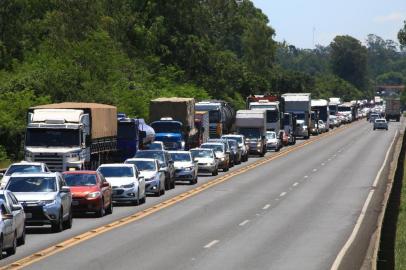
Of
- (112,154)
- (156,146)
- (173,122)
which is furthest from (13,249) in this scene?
(173,122)

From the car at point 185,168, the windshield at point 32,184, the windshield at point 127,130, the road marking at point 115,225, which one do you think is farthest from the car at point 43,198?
the windshield at point 127,130

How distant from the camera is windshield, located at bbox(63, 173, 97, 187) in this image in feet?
115

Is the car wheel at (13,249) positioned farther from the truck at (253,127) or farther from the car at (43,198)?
the truck at (253,127)

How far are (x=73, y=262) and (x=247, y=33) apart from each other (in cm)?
15554

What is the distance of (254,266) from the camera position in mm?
22453

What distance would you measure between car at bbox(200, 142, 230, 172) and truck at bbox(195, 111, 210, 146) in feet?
34.1

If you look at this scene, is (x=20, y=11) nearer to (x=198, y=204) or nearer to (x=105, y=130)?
(x=105, y=130)

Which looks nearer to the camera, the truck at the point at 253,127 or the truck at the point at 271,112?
the truck at the point at 253,127

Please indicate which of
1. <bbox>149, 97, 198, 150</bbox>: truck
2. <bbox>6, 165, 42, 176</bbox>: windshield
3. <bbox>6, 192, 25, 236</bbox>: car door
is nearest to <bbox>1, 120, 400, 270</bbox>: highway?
<bbox>6, 192, 25, 236</bbox>: car door

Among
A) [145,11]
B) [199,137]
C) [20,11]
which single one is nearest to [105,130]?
[199,137]

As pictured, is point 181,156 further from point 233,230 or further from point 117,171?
point 233,230

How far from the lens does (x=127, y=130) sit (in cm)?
5756

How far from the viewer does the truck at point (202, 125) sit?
74.0m

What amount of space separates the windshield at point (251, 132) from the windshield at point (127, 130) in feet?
76.0
